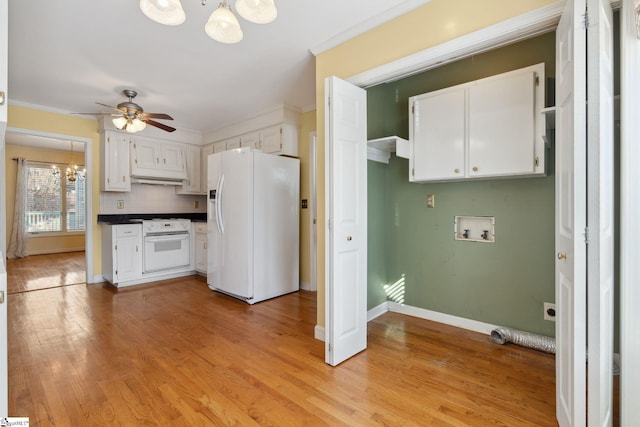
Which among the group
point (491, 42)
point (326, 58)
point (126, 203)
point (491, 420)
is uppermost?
point (326, 58)

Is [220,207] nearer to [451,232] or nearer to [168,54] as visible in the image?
[168,54]

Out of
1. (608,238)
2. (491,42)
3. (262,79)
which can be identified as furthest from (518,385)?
(262,79)

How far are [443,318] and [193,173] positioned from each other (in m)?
4.62

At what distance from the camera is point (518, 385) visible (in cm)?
189

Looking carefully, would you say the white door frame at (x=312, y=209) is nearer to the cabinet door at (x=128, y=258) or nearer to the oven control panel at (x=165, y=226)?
the oven control panel at (x=165, y=226)

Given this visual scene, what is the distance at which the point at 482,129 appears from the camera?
7.93 feet

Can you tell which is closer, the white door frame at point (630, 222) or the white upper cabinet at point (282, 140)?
the white door frame at point (630, 222)

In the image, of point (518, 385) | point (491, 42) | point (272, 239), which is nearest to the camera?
point (491, 42)

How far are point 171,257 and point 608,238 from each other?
5001mm

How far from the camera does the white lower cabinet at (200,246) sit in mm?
4853

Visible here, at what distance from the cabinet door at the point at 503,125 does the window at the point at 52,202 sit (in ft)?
28.8

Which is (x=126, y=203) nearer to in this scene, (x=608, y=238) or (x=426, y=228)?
(x=426, y=228)

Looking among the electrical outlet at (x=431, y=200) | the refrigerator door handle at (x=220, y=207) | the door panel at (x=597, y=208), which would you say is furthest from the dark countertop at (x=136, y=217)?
the door panel at (x=597, y=208)

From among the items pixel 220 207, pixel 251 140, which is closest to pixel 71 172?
pixel 251 140
